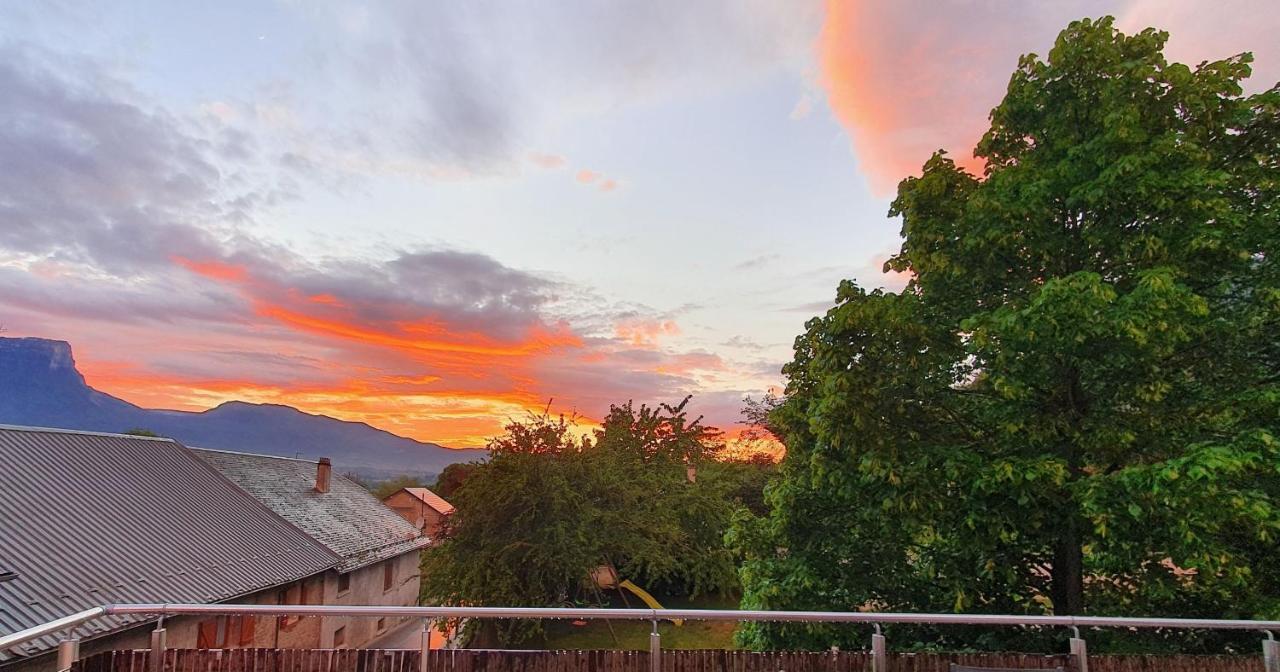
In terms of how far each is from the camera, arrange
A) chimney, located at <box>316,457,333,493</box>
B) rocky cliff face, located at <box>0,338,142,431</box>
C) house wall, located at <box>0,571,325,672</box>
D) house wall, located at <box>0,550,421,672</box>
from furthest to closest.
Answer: rocky cliff face, located at <box>0,338,142,431</box> → chimney, located at <box>316,457,333,493</box> → house wall, located at <box>0,550,421,672</box> → house wall, located at <box>0,571,325,672</box>

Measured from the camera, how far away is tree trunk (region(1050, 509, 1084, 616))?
6.97 meters

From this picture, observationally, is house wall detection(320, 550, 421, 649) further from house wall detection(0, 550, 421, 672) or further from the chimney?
the chimney

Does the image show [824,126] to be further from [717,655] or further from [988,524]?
[717,655]

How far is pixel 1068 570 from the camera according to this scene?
23.5ft

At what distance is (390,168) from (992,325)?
14.8 metres

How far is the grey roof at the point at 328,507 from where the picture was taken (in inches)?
907

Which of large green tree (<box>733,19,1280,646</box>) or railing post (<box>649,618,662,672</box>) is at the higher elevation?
large green tree (<box>733,19,1280,646</box>)

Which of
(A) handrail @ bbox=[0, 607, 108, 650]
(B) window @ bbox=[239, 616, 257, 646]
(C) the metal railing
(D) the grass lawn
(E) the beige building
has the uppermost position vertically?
(A) handrail @ bbox=[0, 607, 108, 650]

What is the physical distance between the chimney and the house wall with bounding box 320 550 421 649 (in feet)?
17.0

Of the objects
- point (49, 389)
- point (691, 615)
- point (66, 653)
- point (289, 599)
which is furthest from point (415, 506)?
point (49, 389)

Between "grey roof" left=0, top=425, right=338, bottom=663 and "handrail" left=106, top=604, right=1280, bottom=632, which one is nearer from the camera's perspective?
"handrail" left=106, top=604, right=1280, bottom=632

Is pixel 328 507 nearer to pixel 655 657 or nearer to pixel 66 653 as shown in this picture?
pixel 66 653

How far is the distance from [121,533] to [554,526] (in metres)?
11.4

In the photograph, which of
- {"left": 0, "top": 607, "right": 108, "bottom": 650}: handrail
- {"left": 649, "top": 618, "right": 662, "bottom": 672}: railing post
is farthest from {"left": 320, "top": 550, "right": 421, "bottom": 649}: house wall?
{"left": 649, "top": 618, "right": 662, "bottom": 672}: railing post
